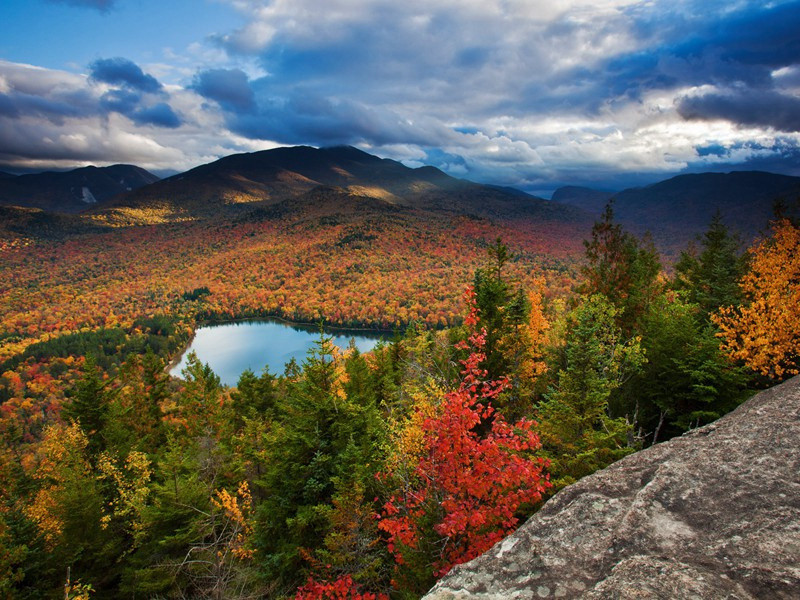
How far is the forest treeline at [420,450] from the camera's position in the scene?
362 inches

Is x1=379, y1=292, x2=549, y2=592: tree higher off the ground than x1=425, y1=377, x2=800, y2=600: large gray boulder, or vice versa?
x1=425, y1=377, x2=800, y2=600: large gray boulder

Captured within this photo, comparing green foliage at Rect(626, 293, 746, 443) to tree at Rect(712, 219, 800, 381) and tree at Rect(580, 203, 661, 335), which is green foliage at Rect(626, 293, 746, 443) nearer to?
tree at Rect(712, 219, 800, 381)

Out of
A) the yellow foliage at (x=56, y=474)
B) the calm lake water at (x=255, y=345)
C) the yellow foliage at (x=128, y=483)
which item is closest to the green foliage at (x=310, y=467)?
the yellow foliage at (x=128, y=483)

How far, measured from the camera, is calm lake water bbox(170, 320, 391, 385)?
5017 inches

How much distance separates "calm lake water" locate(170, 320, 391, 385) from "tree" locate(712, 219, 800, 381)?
331 feet

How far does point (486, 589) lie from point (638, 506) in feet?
7.69

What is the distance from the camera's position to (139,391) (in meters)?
37.8

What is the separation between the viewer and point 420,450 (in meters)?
12.7

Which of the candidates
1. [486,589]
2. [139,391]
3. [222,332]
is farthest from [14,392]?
[486,589]

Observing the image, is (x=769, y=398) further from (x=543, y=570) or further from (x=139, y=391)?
(x=139, y=391)

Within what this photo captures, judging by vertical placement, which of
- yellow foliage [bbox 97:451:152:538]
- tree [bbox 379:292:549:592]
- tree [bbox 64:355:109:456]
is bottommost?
yellow foliage [bbox 97:451:152:538]

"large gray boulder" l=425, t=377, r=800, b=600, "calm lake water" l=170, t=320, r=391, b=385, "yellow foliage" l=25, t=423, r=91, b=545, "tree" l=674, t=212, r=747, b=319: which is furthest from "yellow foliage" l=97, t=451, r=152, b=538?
"calm lake water" l=170, t=320, r=391, b=385

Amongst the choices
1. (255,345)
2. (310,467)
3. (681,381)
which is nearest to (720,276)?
(681,381)

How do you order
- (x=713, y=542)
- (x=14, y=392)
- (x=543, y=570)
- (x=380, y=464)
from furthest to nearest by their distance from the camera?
(x=14, y=392) < (x=380, y=464) < (x=543, y=570) < (x=713, y=542)
